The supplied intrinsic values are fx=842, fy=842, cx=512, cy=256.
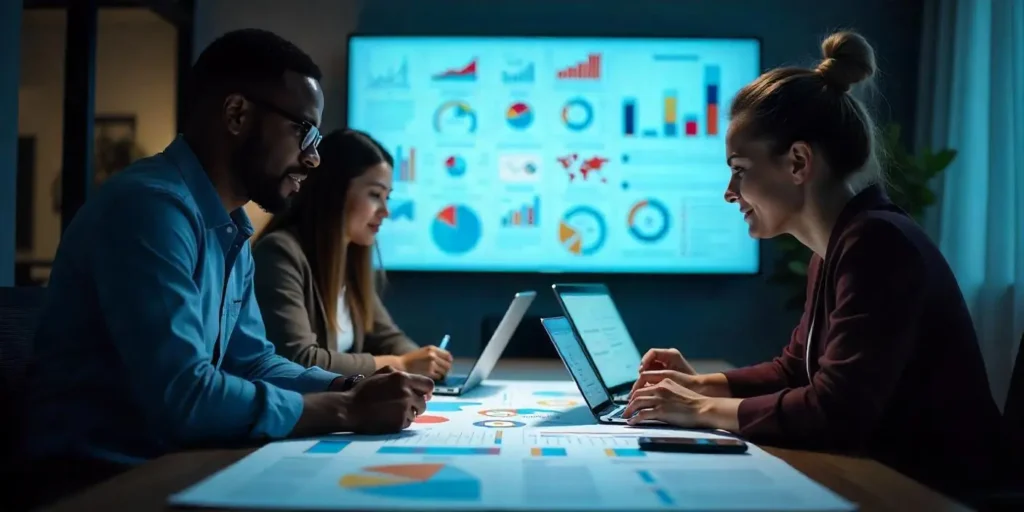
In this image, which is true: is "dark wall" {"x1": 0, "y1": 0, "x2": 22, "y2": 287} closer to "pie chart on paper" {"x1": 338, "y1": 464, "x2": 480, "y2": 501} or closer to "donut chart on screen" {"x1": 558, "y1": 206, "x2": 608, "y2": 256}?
"donut chart on screen" {"x1": 558, "y1": 206, "x2": 608, "y2": 256}

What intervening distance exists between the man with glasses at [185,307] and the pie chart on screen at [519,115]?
2095mm

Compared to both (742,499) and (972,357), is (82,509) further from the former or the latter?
(972,357)

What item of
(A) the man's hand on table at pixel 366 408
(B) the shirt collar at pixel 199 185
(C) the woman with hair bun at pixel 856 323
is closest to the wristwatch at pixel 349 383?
(A) the man's hand on table at pixel 366 408

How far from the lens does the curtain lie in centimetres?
288

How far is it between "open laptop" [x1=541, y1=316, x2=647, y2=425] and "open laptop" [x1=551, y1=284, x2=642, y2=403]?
2cm

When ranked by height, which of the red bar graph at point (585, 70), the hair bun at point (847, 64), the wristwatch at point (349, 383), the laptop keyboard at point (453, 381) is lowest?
the laptop keyboard at point (453, 381)

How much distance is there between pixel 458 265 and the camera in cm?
352

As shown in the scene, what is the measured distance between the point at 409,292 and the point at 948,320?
265cm

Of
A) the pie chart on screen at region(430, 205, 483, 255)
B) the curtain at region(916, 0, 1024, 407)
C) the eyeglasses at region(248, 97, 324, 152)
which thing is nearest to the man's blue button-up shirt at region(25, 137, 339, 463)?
the eyeglasses at region(248, 97, 324, 152)

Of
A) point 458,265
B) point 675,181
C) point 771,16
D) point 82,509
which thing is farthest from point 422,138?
point 82,509

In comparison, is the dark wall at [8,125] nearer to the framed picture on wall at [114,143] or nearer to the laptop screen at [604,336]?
the laptop screen at [604,336]

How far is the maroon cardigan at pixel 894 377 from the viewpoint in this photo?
3.67ft

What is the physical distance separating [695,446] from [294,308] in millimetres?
1201

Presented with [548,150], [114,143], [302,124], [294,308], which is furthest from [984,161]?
[114,143]
